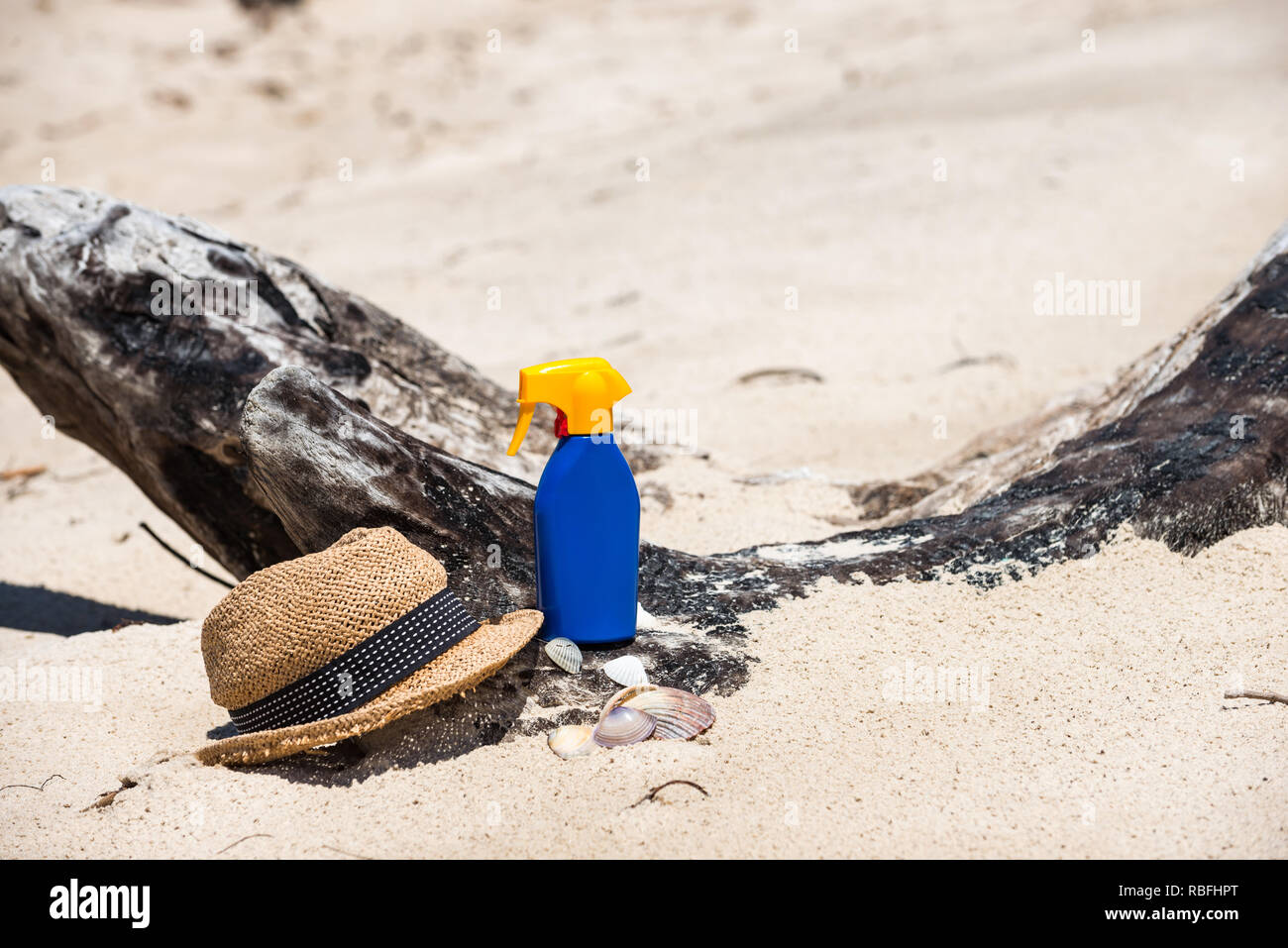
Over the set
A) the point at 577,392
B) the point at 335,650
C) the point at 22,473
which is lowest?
the point at 22,473

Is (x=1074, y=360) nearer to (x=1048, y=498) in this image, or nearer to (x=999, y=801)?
(x=1048, y=498)

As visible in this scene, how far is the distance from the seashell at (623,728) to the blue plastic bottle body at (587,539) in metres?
0.24

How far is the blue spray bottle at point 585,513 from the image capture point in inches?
91.2

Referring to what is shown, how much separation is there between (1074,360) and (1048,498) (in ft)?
11.4

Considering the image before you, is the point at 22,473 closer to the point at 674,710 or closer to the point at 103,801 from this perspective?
the point at 103,801

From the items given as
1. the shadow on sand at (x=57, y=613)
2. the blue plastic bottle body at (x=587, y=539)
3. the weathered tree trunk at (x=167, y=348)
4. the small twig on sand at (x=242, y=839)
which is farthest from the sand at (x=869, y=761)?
the shadow on sand at (x=57, y=613)

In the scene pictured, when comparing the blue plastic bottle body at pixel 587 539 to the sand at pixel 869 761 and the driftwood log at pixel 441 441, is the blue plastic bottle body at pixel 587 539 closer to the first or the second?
the driftwood log at pixel 441 441

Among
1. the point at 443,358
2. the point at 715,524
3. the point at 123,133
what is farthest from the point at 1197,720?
the point at 123,133

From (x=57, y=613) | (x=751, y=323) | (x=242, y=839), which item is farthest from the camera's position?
(x=751, y=323)

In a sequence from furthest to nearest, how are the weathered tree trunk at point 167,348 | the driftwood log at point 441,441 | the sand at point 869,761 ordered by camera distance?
1. the weathered tree trunk at point 167,348
2. the driftwood log at point 441,441
3. the sand at point 869,761

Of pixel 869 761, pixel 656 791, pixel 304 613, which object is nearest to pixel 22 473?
pixel 304 613

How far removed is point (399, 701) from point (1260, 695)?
172cm

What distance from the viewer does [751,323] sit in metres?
6.79

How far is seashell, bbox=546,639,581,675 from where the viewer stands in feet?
7.62
